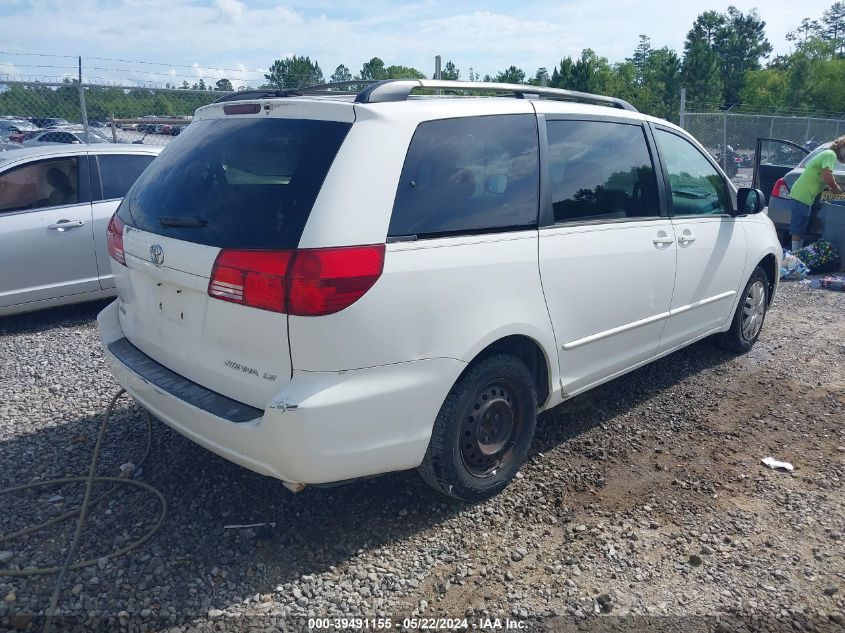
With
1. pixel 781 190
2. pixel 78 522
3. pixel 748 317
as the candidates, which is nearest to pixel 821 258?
pixel 781 190

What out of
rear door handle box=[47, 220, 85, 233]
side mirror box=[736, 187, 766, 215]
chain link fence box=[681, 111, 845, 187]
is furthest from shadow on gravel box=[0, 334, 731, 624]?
chain link fence box=[681, 111, 845, 187]

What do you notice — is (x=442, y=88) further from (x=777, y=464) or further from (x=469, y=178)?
(x=777, y=464)

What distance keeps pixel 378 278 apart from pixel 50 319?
4.93 meters

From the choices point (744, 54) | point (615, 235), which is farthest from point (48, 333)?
point (744, 54)

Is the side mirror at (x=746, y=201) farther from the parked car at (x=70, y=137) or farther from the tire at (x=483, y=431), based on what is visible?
the parked car at (x=70, y=137)

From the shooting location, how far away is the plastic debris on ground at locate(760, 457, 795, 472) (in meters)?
3.87

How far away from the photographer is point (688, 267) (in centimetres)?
449

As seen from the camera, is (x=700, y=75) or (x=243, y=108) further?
(x=700, y=75)

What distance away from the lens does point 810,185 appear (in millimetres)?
9070

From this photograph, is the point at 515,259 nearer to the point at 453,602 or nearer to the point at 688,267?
the point at 453,602

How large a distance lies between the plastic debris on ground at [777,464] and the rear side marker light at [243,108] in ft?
10.8

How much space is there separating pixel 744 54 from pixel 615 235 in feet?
333

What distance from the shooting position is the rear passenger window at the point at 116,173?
650 cm

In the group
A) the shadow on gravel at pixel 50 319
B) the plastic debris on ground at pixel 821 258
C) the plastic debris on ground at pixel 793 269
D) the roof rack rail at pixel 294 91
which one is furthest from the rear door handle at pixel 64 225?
the plastic debris on ground at pixel 821 258
